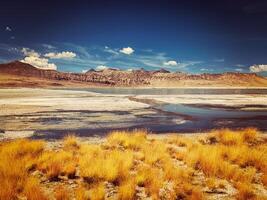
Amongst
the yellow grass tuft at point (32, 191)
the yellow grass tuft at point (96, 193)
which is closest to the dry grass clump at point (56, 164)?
the yellow grass tuft at point (32, 191)

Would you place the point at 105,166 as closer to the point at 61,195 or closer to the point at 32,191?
the point at 61,195

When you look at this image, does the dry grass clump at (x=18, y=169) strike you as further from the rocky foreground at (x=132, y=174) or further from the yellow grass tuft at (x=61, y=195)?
the yellow grass tuft at (x=61, y=195)

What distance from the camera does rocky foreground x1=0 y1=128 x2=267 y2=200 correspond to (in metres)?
6.79

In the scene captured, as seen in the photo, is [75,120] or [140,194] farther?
[75,120]

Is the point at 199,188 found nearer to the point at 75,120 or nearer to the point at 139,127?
the point at 139,127

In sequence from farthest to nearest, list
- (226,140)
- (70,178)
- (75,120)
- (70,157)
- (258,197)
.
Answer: (75,120)
(226,140)
(70,157)
(70,178)
(258,197)

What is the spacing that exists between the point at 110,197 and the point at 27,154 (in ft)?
14.3

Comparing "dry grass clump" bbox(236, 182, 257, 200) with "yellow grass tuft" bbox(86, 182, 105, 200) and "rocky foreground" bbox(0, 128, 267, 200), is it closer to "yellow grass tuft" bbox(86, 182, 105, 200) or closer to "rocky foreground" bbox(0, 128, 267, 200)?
"rocky foreground" bbox(0, 128, 267, 200)

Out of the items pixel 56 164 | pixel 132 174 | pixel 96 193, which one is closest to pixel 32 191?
pixel 96 193

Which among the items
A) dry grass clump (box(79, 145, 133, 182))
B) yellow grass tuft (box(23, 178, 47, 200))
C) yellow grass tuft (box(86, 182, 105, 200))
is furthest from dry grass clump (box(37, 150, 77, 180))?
yellow grass tuft (box(86, 182, 105, 200))

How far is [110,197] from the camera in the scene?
6.77 meters

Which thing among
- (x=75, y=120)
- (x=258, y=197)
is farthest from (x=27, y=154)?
(x=75, y=120)

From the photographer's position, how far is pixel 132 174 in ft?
27.2

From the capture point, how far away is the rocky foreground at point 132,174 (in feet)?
22.3
